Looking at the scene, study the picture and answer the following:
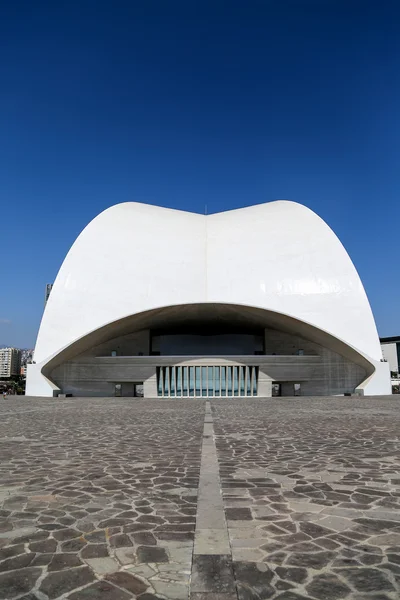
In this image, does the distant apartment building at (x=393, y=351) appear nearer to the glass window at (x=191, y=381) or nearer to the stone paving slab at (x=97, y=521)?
the glass window at (x=191, y=381)

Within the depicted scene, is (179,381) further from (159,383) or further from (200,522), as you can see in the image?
(200,522)

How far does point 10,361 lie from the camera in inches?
6368

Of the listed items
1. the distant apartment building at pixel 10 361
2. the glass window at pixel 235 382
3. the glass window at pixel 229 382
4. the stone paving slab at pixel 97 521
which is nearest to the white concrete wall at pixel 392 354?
the glass window at pixel 235 382

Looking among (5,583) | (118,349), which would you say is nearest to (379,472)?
(5,583)

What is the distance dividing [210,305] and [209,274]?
2306 mm

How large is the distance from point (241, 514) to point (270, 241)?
2807 cm

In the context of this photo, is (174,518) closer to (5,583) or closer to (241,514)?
(241,514)

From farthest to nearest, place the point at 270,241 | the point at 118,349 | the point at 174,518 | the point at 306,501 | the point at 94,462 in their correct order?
the point at 118,349 < the point at 270,241 < the point at 94,462 < the point at 306,501 < the point at 174,518

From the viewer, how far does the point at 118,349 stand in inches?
1312

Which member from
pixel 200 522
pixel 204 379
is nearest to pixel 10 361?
pixel 204 379

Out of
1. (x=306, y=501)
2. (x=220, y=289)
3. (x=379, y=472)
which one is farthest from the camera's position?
(x=220, y=289)

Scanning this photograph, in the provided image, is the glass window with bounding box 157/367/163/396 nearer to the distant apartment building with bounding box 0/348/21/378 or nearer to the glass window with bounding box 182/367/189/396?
the glass window with bounding box 182/367/189/396

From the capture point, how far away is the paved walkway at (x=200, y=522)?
240cm

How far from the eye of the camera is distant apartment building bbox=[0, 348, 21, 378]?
154350mm
